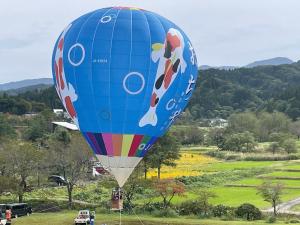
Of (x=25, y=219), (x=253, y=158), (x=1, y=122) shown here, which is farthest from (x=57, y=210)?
(x=1, y=122)

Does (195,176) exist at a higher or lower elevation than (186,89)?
lower

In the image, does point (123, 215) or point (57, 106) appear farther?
point (57, 106)

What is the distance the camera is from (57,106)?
459 ft

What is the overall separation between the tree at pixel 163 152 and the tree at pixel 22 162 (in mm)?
8385

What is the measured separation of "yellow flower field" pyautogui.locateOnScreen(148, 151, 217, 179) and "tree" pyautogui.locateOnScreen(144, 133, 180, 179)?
5.10ft

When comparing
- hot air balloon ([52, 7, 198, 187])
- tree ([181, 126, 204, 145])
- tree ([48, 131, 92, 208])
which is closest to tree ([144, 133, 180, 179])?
tree ([48, 131, 92, 208])

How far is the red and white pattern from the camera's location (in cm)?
2320

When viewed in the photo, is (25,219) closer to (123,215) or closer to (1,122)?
(123,215)

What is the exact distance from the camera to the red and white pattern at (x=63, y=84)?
23.2 meters

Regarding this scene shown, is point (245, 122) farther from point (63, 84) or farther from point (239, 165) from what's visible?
point (63, 84)

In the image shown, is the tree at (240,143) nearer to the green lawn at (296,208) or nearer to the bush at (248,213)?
the green lawn at (296,208)

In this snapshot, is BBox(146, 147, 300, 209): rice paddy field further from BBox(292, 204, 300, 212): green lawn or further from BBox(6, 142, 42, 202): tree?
BBox(6, 142, 42, 202): tree

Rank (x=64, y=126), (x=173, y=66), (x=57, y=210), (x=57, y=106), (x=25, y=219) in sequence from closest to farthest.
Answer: (x=173, y=66)
(x=25, y=219)
(x=57, y=210)
(x=64, y=126)
(x=57, y=106)

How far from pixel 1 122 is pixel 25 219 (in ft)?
166
